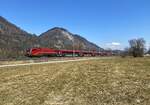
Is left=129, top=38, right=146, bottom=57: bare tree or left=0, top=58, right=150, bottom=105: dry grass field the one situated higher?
left=129, top=38, right=146, bottom=57: bare tree

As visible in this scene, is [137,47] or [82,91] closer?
[82,91]

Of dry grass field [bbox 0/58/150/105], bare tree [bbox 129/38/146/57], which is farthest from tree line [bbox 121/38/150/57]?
dry grass field [bbox 0/58/150/105]

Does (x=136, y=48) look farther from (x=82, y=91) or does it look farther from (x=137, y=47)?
(x=82, y=91)

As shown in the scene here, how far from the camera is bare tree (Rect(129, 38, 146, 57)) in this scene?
377ft

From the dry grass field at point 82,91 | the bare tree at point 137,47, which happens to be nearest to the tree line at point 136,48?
the bare tree at point 137,47

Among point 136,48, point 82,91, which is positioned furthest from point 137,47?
point 82,91

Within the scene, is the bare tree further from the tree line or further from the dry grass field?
the dry grass field

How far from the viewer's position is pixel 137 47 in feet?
406

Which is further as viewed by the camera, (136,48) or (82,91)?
(136,48)

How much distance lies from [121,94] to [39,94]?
457 centimetres

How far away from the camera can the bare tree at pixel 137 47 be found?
115044mm

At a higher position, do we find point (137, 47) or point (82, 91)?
point (137, 47)

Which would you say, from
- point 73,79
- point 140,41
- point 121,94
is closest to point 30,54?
point 73,79

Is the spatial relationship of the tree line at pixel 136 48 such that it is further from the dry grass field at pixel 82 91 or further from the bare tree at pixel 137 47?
the dry grass field at pixel 82 91
